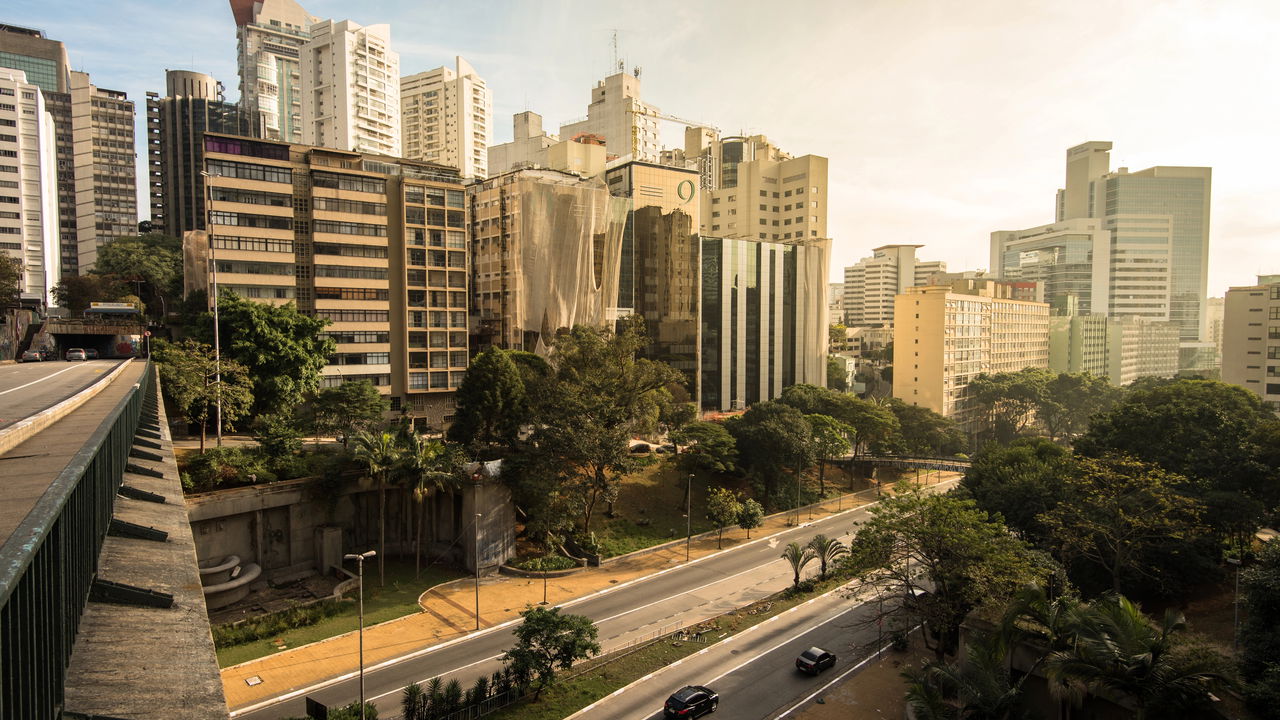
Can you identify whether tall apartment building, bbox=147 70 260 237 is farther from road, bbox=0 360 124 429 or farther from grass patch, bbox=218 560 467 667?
grass patch, bbox=218 560 467 667

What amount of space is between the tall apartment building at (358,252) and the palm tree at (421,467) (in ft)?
47.8

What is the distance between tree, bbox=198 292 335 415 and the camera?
46188 millimetres

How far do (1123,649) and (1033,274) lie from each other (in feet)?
616

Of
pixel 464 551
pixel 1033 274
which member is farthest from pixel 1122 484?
pixel 1033 274

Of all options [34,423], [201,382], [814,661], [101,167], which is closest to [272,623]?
[201,382]

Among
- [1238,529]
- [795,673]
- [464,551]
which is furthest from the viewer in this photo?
[464,551]

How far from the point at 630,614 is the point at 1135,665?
22.0 m

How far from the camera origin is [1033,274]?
17862cm

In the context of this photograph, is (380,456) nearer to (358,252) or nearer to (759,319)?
(358,252)

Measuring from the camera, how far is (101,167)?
119 meters

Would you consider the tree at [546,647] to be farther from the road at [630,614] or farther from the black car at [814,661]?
the black car at [814,661]

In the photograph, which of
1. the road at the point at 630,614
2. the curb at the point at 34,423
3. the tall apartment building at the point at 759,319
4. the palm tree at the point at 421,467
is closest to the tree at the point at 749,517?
the road at the point at 630,614

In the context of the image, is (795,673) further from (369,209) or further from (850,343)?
(850,343)

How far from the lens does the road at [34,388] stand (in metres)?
17.2
